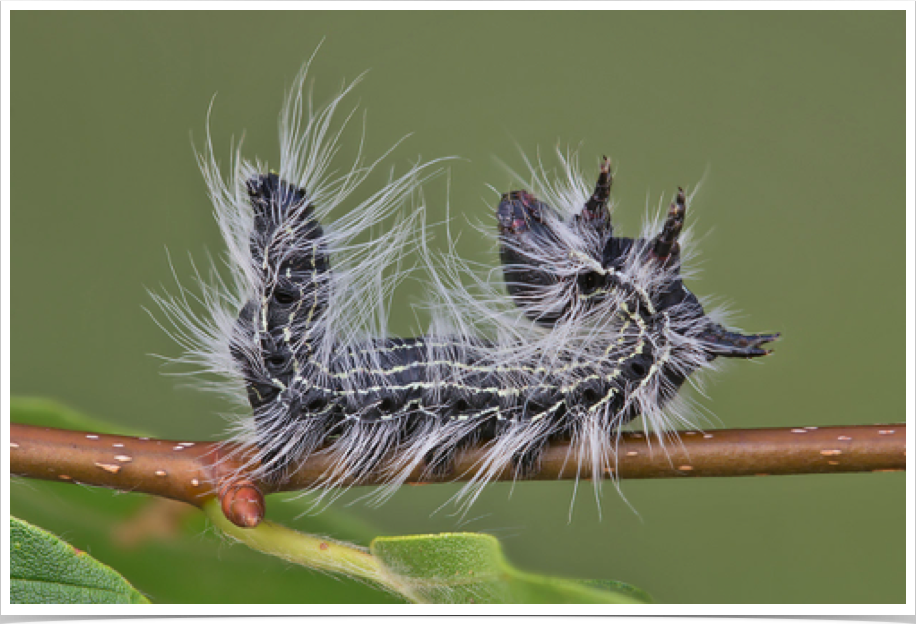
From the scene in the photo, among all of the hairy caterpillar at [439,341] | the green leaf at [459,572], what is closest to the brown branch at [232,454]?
the hairy caterpillar at [439,341]

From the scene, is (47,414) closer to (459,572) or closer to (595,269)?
(459,572)

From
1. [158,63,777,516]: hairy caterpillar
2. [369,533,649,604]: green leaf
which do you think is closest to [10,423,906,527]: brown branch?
[158,63,777,516]: hairy caterpillar

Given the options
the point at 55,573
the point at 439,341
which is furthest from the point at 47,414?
the point at 439,341

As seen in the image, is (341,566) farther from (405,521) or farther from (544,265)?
(405,521)

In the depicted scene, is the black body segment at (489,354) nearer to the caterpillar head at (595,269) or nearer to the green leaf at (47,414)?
the caterpillar head at (595,269)

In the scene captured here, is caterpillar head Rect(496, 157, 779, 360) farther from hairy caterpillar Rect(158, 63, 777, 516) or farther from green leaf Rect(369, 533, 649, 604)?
green leaf Rect(369, 533, 649, 604)

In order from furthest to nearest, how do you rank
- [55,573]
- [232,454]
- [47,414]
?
[47,414] < [232,454] < [55,573]
